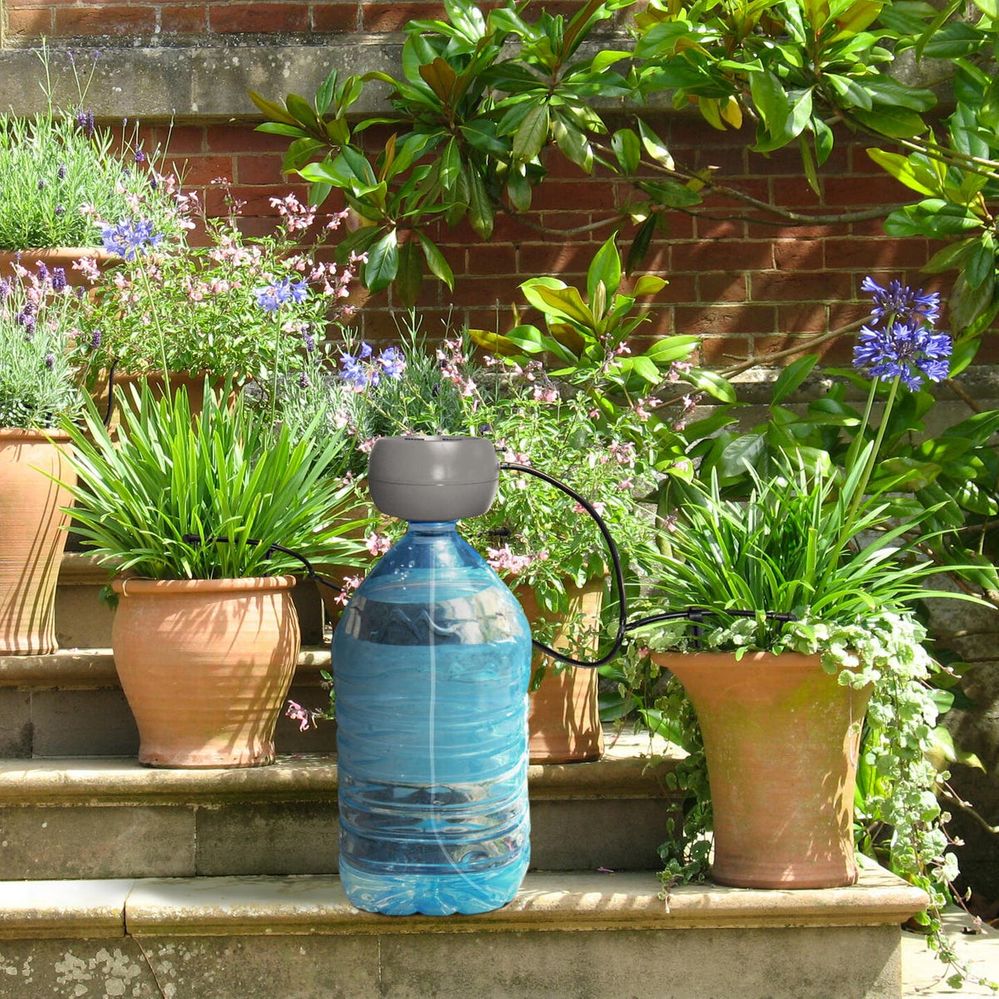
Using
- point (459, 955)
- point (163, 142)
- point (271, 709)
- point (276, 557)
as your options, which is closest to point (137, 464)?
point (276, 557)

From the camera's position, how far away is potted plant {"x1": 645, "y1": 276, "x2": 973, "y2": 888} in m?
2.43

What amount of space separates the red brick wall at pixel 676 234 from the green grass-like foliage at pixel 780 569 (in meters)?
1.60

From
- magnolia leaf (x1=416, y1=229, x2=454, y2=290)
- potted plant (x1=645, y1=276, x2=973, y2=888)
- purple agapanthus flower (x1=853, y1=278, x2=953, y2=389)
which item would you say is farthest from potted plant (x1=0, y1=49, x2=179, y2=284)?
purple agapanthus flower (x1=853, y1=278, x2=953, y2=389)

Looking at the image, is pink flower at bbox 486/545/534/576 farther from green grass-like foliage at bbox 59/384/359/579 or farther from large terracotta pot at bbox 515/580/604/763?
green grass-like foliage at bbox 59/384/359/579

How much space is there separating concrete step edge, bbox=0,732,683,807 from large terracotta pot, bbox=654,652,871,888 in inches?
9.3

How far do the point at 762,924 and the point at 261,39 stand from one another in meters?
3.05

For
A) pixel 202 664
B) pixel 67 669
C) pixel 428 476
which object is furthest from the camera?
pixel 67 669

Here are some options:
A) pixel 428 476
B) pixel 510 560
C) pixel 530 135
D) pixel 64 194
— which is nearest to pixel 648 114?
pixel 530 135

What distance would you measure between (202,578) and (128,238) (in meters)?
0.89

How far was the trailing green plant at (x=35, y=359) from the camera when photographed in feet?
9.91

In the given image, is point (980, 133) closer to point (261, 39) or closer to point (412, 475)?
point (412, 475)

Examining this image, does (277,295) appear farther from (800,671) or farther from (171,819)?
(800,671)

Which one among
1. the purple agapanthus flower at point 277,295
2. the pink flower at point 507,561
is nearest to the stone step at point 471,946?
the pink flower at point 507,561

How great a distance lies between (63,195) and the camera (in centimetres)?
350
